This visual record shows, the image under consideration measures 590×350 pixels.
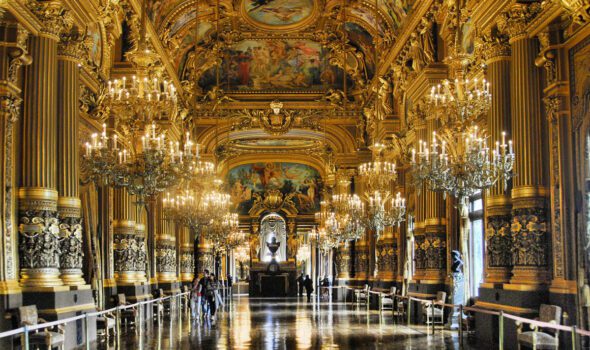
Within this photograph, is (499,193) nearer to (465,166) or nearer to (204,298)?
(465,166)

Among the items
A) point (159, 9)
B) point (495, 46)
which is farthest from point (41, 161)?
point (159, 9)

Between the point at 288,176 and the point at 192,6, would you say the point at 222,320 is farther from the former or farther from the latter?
the point at 288,176

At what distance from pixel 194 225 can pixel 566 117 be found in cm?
1099

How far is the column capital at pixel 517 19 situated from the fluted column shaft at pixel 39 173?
7.92 metres

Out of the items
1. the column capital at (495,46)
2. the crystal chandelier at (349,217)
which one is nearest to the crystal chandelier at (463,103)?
the column capital at (495,46)

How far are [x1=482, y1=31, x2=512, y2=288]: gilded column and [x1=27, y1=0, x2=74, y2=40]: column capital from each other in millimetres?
7809

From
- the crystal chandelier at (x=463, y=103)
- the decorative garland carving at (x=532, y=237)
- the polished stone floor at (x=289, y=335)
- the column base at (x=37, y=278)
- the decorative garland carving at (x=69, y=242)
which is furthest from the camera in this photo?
the polished stone floor at (x=289, y=335)

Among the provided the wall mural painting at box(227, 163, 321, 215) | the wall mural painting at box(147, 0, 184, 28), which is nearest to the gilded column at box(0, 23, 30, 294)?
the wall mural painting at box(147, 0, 184, 28)

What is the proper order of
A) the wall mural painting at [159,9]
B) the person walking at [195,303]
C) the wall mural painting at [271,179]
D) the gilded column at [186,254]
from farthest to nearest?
the wall mural painting at [271,179] < the gilded column at [186,254] < the wall mural painting at [159,9] < the person walking at [195,303]

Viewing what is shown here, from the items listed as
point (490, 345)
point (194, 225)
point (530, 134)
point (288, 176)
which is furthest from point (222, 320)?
point (288, 176)

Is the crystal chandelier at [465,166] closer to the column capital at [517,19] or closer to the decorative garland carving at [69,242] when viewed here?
the column capital at [517,19]

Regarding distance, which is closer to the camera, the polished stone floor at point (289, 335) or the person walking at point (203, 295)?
the polished stone floor at point (289, 335)

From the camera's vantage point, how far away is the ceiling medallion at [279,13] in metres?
27.6

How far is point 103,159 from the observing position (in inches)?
501
